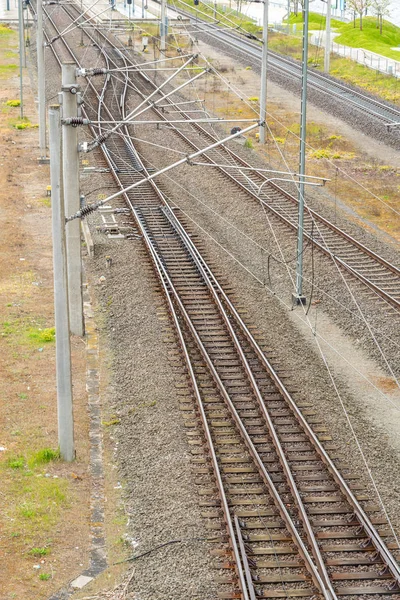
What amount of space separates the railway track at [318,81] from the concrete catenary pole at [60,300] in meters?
23.6

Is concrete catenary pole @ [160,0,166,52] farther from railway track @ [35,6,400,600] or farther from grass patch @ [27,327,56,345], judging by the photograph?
grass patch @ [27,327,56,345]

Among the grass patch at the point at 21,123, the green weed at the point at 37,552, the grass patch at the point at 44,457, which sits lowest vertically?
the grass patch at the point at 21,123

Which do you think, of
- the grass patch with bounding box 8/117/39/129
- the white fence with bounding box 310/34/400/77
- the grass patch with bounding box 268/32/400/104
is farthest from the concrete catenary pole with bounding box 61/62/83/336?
the white fence with bounding box 310/34/400/77

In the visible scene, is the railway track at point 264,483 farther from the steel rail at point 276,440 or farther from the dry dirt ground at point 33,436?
the dry dirt ground at point 33,436

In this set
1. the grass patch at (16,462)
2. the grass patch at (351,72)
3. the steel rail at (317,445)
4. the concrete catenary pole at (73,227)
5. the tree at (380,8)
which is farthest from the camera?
the tree at (380,8)

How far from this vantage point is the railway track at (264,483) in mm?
12820

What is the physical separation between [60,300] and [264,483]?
4.23 m

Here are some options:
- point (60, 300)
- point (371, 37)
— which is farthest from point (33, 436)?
point (371, 37)

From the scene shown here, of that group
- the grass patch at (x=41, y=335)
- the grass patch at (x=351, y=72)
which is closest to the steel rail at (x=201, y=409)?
the grass patch at (x=41, y=335)

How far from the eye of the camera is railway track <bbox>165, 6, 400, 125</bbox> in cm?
4797

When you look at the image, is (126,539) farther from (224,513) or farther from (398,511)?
(398,511)

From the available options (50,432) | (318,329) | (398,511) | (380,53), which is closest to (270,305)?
(318,329)

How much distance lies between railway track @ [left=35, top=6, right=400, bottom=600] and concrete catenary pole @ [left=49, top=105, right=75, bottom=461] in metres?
2.10

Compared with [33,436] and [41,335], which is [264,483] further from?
[41,335]
